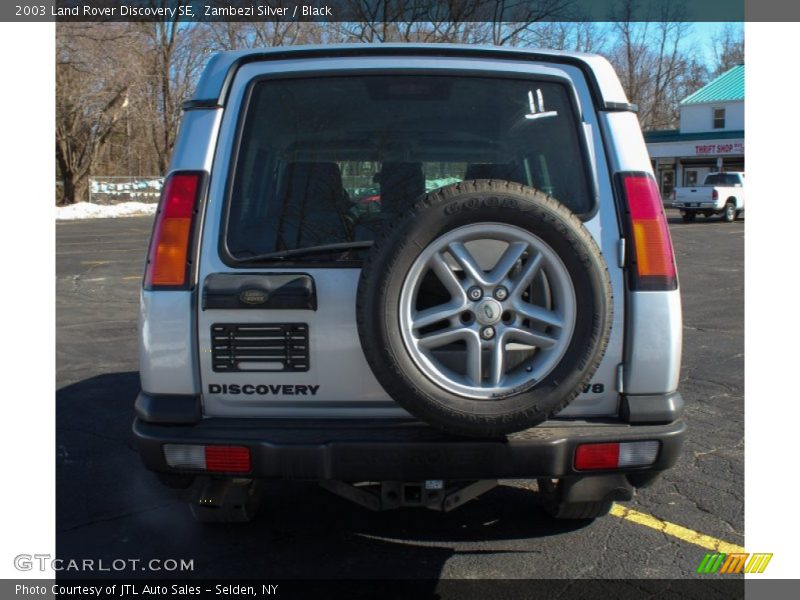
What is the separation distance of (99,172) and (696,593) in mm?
45410

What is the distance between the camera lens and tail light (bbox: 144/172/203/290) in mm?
2748

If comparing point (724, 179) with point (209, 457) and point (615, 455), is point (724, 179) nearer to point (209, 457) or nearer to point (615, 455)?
point (615, 455)

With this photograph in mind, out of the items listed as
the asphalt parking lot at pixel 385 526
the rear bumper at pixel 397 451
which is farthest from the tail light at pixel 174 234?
the asphalt parking lot at pixel 385 526

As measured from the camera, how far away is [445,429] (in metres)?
2.52

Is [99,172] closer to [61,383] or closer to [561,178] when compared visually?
[61,383]

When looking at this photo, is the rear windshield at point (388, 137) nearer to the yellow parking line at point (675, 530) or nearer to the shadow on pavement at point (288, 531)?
the shadow on pavement at point (288, 531)

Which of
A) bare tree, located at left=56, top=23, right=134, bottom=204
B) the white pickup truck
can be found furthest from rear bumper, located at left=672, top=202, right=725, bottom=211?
bare tree, located at left=56, top=23, right=134, bottom=204

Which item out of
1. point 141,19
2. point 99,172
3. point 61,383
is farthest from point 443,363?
point 99,172

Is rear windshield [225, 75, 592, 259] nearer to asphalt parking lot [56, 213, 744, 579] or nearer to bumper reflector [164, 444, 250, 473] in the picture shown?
bumper reflector [164, 444, 250, 473]

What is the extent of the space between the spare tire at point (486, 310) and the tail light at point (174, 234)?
73 cm

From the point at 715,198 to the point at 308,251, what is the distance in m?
28.0

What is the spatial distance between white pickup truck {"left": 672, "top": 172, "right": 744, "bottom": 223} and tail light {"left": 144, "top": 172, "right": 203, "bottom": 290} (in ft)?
92.3

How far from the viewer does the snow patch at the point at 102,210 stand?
3036cm

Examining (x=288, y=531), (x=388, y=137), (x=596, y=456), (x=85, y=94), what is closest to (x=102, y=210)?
(x=85, y=94)
